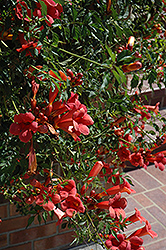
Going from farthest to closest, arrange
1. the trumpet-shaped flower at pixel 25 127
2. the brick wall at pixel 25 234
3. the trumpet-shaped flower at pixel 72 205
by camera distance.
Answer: the brick wall at pixel 25 234, the trumpet-shaped flower at pixel 72 205, the trumpet-shaped flower at pixel 25 127

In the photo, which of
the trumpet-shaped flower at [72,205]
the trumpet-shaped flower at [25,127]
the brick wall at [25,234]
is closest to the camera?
the trumpet-shaped flower at [25,127]

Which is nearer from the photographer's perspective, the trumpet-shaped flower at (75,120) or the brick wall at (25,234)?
the trumpet-shaped flower at (75,120)

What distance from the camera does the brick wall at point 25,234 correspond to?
74.2 inches

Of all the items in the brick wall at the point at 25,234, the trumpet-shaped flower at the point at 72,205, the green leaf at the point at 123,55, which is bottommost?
the brick wall at the point at 25,234

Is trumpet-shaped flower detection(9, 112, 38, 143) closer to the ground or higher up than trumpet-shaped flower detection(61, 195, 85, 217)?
higher up

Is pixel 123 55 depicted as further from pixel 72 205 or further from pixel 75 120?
pixel 72 205

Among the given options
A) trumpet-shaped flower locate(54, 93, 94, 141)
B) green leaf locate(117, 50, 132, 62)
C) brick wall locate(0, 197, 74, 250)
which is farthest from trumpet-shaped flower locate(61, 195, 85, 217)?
brick wall locate(0, 197, 74, 250)

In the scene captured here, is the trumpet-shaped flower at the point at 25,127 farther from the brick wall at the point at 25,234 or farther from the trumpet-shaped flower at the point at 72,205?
the brick wall at the point at 25,234

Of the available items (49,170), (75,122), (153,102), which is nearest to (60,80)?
(75,122)

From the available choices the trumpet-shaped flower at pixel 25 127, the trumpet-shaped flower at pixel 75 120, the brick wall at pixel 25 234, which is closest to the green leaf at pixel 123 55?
the trumpet-shaped flower at pixel 75 120

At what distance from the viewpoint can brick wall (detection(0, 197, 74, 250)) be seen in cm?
189

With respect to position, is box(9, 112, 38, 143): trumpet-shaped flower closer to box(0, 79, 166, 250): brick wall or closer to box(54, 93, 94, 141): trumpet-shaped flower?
box(54, 93, 94, 141): trumpet-shaped flower

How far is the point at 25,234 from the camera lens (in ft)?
6.51

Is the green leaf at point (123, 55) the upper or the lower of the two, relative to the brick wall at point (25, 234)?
upper
